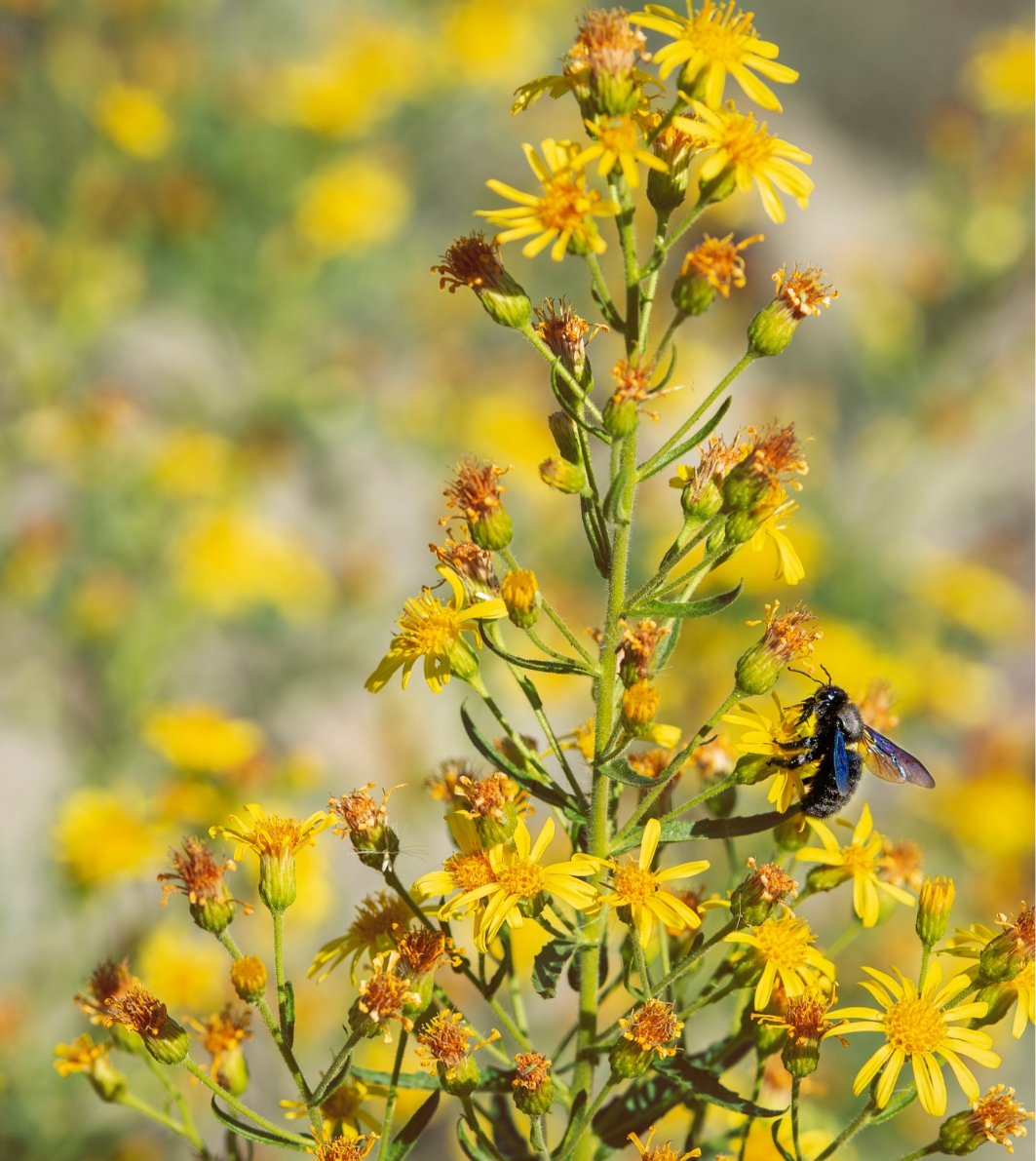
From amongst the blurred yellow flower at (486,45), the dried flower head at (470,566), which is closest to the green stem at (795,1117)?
the dried flower head at (470,566)

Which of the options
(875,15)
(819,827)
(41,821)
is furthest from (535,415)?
(875,15)

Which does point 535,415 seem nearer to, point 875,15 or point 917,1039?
point 917,1039

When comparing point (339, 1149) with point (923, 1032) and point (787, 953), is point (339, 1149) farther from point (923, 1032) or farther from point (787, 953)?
point (923, 1032)

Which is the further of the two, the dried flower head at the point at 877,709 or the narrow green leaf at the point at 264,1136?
the dried flower head at the point at 877,709

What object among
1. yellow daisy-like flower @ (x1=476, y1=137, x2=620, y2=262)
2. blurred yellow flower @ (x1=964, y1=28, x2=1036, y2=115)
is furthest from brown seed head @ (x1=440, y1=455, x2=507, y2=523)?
blurred yellow flower @ (x1=964, y1=28, x2=1036, y2=115)

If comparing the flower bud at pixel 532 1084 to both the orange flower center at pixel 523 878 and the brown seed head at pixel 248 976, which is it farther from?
the brown seed head at pixel 248 976

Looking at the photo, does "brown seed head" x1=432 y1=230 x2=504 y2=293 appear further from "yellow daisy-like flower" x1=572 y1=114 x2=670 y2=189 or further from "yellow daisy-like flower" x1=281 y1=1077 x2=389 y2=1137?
"yellow daisy-like flower" x1=281 y1=1077 x2=389 y2=1137

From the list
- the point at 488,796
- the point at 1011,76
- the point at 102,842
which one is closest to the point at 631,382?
the point at 488,796
